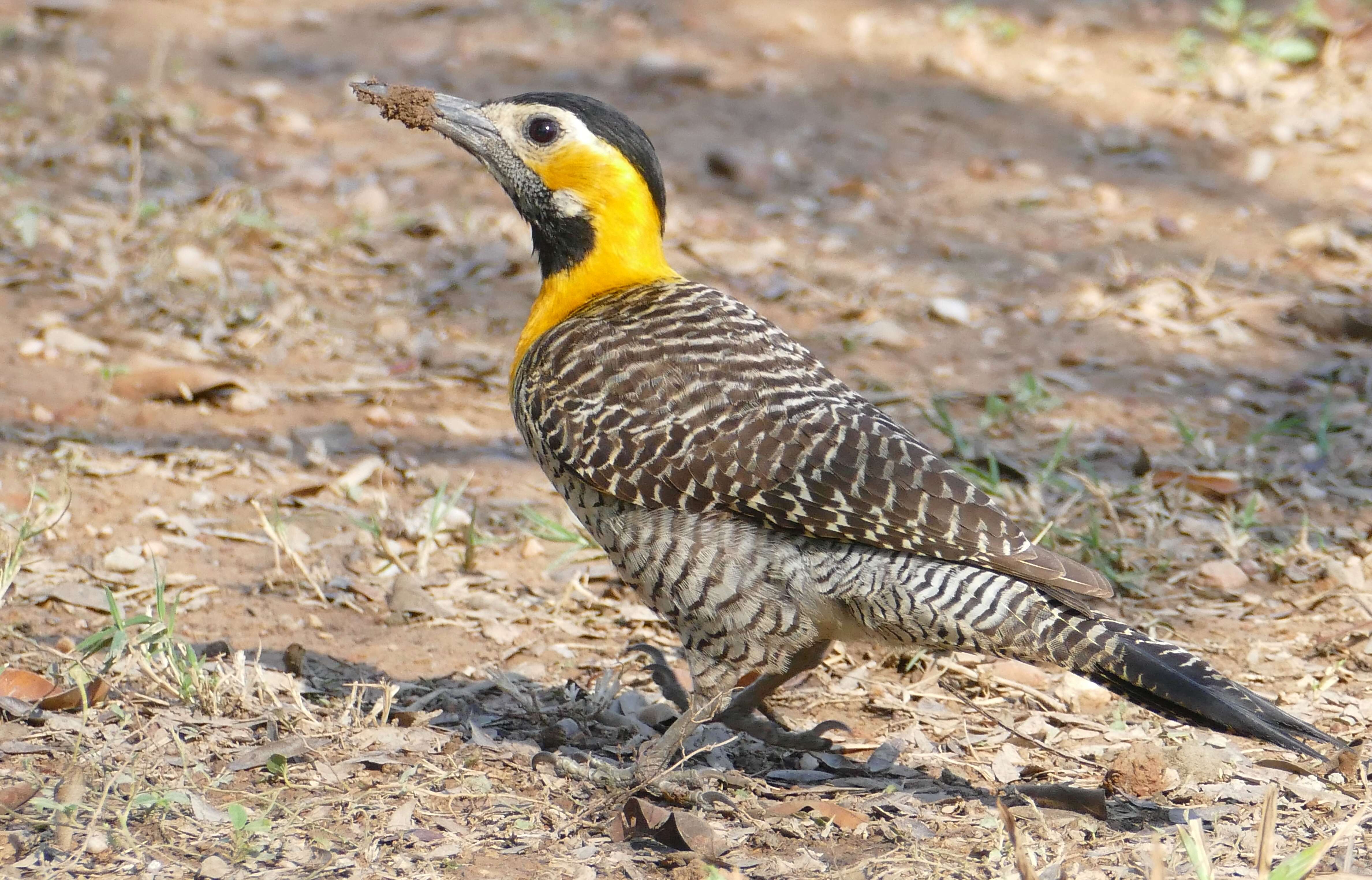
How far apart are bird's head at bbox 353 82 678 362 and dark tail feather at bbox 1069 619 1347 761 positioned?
92.0 inches

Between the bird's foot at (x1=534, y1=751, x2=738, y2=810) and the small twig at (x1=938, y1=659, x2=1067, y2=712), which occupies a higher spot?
the small twig at (x1=938, y1=659, x2=1067, y2=712)

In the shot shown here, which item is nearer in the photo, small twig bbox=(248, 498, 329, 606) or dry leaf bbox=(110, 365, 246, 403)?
small twig bbox=(248, 498, 329, 606)

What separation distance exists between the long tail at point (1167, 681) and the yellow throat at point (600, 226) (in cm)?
220

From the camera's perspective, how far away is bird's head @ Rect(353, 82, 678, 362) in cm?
556

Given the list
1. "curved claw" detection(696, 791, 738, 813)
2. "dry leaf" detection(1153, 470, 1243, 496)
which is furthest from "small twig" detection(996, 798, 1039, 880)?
"dry leaf" detection(1153, 470, 1243, 496)

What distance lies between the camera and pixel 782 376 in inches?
199

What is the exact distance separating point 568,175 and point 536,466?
202 cm

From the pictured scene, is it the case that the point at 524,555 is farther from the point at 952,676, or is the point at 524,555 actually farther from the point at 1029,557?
the point at 1029,557

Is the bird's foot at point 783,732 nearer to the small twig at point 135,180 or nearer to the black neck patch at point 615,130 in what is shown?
the black neck patch at point 615,130

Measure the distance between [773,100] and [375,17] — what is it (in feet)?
12.1

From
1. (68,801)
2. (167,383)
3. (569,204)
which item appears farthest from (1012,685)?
(167,383)

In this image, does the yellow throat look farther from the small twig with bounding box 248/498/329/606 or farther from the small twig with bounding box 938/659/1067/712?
the small twig with bounding box 938/659/1067/712

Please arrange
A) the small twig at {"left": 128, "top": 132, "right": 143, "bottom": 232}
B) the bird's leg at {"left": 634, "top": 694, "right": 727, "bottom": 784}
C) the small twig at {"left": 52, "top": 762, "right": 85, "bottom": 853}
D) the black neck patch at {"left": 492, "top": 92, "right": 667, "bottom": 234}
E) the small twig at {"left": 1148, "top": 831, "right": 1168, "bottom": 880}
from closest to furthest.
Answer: the small twig at {"left": 1148, "top": 831, "right": 1168, "bottom": 880} < the small twig at {"left": 52, "top": 762, "right": 85, "bottom": 853} < the bird's leg at {"left": 634, "top": 694, "right": 727, "bottom": 784} < the black neck patch at {"left": 492, "top": 92, "right": 667, "bottom": 234} < the small twig at {"left": 128, "top": 132, "right": 143, "bottom": 232}

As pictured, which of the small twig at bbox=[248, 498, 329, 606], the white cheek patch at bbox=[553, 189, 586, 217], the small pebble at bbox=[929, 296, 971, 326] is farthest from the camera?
the small pebble at bbox=[929, 296, 971, 326]
